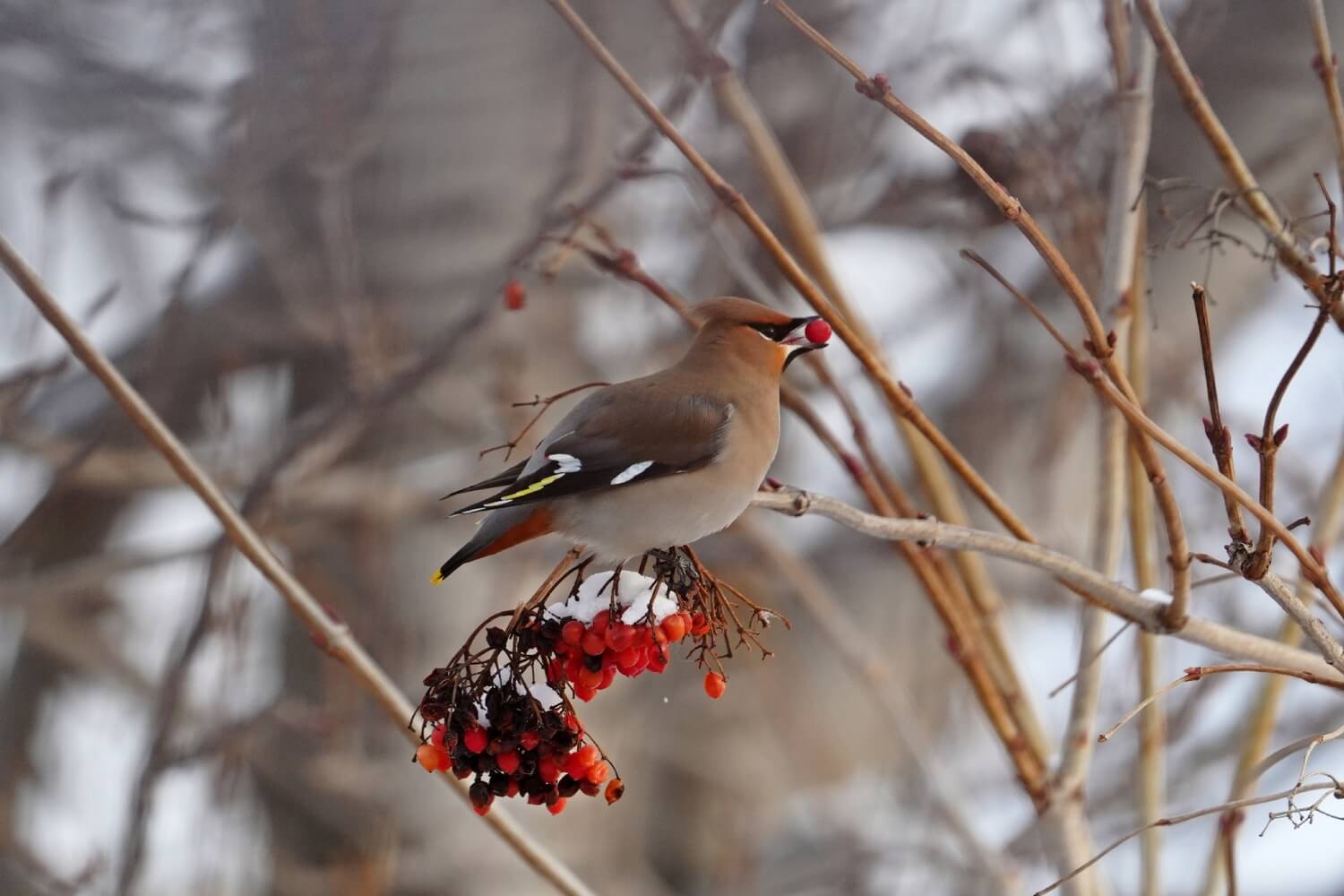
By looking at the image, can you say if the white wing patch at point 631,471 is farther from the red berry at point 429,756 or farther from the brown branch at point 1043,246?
the brown branch at point 1043,246

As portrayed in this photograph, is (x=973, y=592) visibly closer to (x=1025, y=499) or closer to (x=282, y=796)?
(x=1025, y=499)

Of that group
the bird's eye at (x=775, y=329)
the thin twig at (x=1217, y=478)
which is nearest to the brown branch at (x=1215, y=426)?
the thin twig at (x=1217, y=478)

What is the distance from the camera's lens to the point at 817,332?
1.60 meters

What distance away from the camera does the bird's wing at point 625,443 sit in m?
1.60

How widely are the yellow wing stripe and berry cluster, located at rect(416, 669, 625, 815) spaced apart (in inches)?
8.1

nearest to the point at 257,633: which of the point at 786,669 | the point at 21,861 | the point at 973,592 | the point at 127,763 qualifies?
the point at 127,763

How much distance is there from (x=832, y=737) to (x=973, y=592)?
309 cm

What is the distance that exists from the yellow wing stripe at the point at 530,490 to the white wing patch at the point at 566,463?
0.05 feet

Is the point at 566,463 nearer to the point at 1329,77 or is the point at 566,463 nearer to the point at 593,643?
the point at 593,643

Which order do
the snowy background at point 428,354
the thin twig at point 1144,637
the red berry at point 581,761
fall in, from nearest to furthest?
the red berry at point 581,761 < the thin twig at point 1144,637 < the snowy background at point 428,354

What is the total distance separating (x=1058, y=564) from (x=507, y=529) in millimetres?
666

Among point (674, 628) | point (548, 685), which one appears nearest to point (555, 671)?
point (548, 685)

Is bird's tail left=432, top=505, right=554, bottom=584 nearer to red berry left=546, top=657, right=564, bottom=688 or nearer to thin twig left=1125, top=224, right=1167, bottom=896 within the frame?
red berry left=546, top=657, right=564, bottom=688

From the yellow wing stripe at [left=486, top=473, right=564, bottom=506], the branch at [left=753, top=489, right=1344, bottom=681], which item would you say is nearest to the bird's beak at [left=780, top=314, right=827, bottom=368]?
the branch at [left=753, top=489, right=1344, bottom=681]
